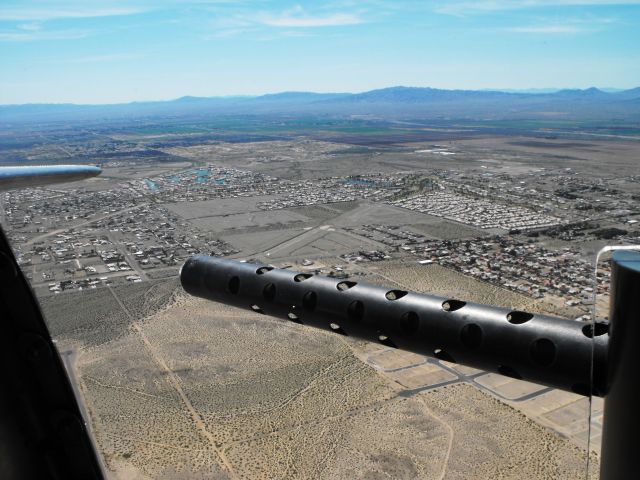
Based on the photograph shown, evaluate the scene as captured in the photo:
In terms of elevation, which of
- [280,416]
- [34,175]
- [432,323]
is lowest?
[280,416]

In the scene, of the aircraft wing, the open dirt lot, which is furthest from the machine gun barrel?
the open dirt lot

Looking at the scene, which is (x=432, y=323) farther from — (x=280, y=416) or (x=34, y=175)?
(x=280, y=416)

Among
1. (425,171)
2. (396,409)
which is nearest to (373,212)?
(425,171)

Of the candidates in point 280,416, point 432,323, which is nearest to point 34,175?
point 432,323

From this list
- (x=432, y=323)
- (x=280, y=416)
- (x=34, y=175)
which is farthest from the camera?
(x=280, y=416)

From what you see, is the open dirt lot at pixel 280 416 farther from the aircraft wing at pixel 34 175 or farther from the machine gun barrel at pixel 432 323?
A: the aircraft wing at pixel 34 175

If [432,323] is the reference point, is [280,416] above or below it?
below

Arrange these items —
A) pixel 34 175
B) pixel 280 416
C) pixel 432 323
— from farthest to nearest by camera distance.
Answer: pixel 280 416, pixel 432 323, pixel 34 175
